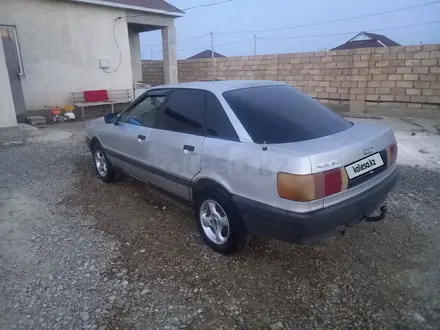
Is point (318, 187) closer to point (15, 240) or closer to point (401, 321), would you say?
point (401, 321)

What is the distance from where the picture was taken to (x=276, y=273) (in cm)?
253

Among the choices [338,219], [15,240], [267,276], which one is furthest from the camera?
[15,240]

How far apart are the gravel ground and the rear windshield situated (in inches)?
43.2

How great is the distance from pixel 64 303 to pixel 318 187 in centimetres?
199

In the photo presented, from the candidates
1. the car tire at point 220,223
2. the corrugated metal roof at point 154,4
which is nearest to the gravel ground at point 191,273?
the car tire at point 220,223

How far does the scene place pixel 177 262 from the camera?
2.69 metres

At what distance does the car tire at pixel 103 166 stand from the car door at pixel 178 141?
49.8 inches

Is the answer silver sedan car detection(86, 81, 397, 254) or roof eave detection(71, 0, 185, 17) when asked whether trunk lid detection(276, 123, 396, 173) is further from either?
roof eave detection(71, 0, 185, 17)

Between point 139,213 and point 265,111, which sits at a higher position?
point 265,111

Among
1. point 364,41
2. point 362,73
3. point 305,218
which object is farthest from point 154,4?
point 364,41

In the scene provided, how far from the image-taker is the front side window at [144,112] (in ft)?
11.2

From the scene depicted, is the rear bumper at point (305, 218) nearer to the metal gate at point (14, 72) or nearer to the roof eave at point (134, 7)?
the metal gate at point (14, 72)

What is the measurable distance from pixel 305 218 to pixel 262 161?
19.5 inches

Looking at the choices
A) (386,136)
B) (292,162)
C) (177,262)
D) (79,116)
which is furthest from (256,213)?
(79,116)
